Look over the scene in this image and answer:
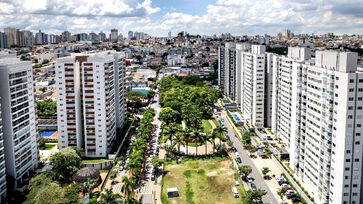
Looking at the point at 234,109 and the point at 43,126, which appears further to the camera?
the point at 234,109

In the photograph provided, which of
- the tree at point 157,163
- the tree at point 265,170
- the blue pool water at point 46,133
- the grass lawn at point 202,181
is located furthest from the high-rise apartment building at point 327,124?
the blue pool water at point 46,133

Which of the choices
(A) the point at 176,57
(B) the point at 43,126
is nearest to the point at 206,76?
(A) the point at 176,57

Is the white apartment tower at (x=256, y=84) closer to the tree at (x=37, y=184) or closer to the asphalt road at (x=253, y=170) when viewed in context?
the asphalt road at (x=253, y=170)

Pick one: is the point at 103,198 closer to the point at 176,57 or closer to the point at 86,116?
the point at 86,116

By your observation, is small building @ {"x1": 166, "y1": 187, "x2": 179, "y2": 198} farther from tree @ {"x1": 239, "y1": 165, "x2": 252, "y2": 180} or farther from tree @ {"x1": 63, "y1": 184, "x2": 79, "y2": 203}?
tree @ {"x1": 63, "y1": 184, "x2": 79, "y2": 203}

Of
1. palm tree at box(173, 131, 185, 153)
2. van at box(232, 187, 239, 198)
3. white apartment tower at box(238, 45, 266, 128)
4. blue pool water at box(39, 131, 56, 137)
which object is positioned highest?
white apartment tower at box(238, 45, 266, 128)

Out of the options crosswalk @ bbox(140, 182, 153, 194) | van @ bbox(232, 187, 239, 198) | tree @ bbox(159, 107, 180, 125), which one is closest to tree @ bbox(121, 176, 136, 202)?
crosswalk @ bbox(140, 182, 153, 194)
